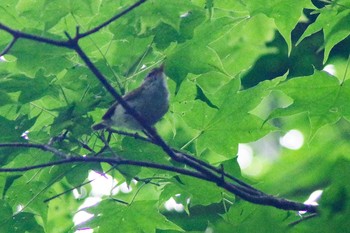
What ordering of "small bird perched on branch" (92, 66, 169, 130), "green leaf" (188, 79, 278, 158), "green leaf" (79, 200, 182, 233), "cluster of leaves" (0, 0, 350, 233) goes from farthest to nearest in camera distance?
"small bird perched on branch" (92, 66, 169, 130) → "green leaf" (79, 200, 182, 233) → "green leaf" (188, 79, 278, 158) → "cluster of leaves" (0, 0, 350, 233)

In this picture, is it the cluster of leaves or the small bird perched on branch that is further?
the small bird perched on branch

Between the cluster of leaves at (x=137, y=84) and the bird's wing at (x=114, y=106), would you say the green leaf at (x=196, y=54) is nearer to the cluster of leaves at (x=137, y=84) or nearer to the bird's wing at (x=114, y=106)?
the cluster of leaves at (x=137, y=84)

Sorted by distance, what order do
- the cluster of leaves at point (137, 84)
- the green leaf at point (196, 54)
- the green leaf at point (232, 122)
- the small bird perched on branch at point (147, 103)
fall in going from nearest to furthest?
the cluster of leaves at point (137, 84), the green leaf at point (196, 54), the green leaf at point (232, 122), the small bird perched on branch at point (147, 103)

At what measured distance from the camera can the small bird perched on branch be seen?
122 inches

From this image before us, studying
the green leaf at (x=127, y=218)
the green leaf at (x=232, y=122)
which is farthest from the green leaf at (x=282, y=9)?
the green leaf at (x=127, y=218)

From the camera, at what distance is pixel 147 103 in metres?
3.29

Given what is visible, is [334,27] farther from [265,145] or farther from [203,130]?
[265,145]

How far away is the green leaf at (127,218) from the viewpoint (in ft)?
9.70

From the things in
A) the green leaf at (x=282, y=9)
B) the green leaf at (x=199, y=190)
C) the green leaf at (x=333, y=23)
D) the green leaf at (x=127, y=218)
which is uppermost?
the green leaf at (x=282, y=9)

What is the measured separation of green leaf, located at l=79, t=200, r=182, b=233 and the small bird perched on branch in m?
0.45

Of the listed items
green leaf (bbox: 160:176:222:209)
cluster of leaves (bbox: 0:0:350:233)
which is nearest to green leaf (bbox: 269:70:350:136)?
cluster of leaves (bbox: 0:0:350:233)

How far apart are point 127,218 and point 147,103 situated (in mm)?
699

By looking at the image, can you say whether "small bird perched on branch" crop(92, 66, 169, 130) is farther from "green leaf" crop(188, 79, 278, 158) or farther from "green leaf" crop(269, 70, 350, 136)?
"green leaf" crop(269, 70, 350, 136)

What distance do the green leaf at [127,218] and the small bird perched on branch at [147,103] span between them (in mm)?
453
